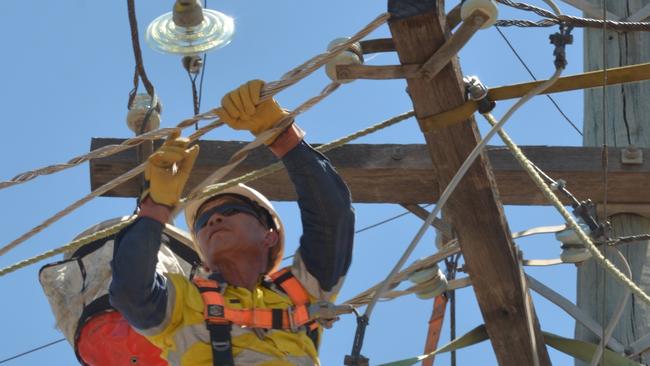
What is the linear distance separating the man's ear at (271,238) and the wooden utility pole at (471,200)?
0.72 metres

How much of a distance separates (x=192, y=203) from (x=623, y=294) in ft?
6.24

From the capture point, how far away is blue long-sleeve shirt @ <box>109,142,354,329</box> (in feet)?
23.4

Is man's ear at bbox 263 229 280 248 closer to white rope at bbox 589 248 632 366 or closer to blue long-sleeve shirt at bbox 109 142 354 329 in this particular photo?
blue long-sleeve shirt at bbox 109 142 354 329

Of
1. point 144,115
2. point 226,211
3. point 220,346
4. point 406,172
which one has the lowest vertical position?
point 220,346

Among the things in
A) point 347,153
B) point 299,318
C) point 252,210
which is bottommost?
point 299,318

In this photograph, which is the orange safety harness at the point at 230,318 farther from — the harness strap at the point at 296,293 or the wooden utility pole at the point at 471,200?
the wooden utility pole at the point at 471,200

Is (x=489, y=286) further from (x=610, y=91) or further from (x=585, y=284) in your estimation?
(x=610, y=91)

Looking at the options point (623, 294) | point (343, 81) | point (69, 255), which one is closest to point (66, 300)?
point (69, 255)

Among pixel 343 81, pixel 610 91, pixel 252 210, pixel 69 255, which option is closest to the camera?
pixel 343 81

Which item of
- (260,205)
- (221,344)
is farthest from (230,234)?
(221,344)

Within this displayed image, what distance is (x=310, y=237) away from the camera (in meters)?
7.41

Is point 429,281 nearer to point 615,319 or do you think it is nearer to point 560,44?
point 615,319

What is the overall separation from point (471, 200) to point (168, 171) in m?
1.07

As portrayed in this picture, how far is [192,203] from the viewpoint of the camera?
7.77 metres
